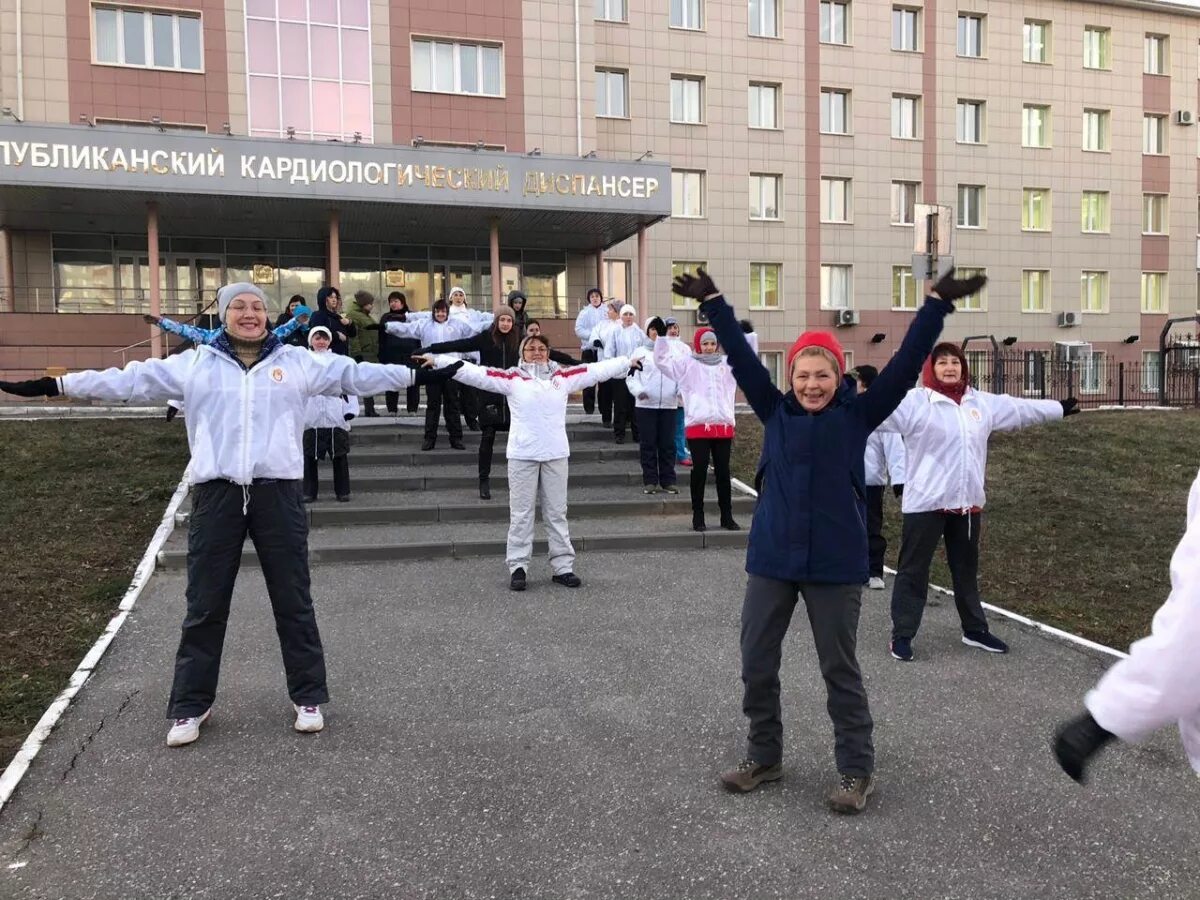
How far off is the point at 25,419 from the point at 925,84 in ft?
95.5

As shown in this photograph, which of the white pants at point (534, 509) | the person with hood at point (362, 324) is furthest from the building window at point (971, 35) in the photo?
the white pants at point (534, 509)

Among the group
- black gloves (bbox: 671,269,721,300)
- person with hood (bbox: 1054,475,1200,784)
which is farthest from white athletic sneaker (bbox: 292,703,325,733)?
person with hood (bbox: 1054,475,1200,784)

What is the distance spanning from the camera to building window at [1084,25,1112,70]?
32.9 m

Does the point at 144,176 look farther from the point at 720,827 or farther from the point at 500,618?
the point at 720,827

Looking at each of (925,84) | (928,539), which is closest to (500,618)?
(928,539)

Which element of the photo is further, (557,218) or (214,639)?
(557,218)

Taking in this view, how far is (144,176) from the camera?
1738cm

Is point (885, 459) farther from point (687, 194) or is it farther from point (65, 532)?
point (687, 194)

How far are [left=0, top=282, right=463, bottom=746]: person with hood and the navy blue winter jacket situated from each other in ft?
7.11

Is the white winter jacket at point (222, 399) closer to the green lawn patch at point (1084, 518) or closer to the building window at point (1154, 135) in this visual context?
the green lawn patch at point (1084, 518)

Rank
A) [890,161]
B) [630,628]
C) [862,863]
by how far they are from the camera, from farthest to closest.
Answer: [890,161]
[630,628]
[862,863]

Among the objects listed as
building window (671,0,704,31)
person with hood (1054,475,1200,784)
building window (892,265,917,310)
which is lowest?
person with hood (1054,475,1200,784)

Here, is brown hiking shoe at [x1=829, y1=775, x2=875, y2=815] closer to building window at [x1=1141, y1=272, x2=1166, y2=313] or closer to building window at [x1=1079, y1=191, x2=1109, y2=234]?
building window at [x1=1079, y1=191, x2=1109, y2=234]

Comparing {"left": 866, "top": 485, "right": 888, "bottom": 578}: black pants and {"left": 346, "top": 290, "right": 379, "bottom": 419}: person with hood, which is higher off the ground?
{"left": 346, "top": 290, "right": 379, "bottom": 419}: person with hood
